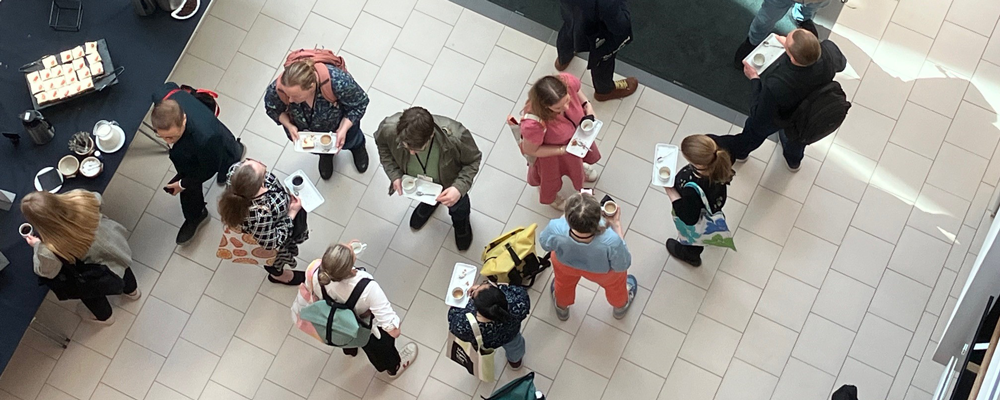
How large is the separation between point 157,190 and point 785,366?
4.64 metres

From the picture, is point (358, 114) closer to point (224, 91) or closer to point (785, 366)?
point (224, 91)

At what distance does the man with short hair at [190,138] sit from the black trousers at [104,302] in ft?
2.06

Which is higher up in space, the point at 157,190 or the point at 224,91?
the point at 224,91

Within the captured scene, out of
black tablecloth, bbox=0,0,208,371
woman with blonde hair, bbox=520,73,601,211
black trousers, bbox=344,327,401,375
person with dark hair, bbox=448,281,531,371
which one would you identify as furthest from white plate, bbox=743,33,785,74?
black tablecloth, bbox=0,0,208,371

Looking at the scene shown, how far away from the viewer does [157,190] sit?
604cm

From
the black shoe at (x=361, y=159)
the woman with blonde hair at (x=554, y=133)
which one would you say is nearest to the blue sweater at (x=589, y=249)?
the woman with blonde hair at (x=554, y=133)

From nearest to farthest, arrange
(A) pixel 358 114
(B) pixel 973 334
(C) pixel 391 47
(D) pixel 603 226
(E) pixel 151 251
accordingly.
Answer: (D) pixel 603 226 → (B) pixel 973 334 → (A) pixel 358 114 → (E) pixel 151 251 → (C) pixel 391 47

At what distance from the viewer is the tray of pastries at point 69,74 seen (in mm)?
5445

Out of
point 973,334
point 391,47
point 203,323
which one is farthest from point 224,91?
point 973,334

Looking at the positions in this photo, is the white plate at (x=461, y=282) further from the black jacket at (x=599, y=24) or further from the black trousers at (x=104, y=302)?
the black trousers at (x=104, y=302)

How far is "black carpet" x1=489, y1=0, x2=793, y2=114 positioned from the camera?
6.29 meters

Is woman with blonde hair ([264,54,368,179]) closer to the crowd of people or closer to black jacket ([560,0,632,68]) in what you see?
the crowd of people

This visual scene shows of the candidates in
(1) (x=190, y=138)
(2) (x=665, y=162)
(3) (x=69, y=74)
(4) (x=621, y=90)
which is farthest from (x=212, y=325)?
(4) (x=621, y=90)

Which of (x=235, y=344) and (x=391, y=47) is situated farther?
(x=391, y=47)
